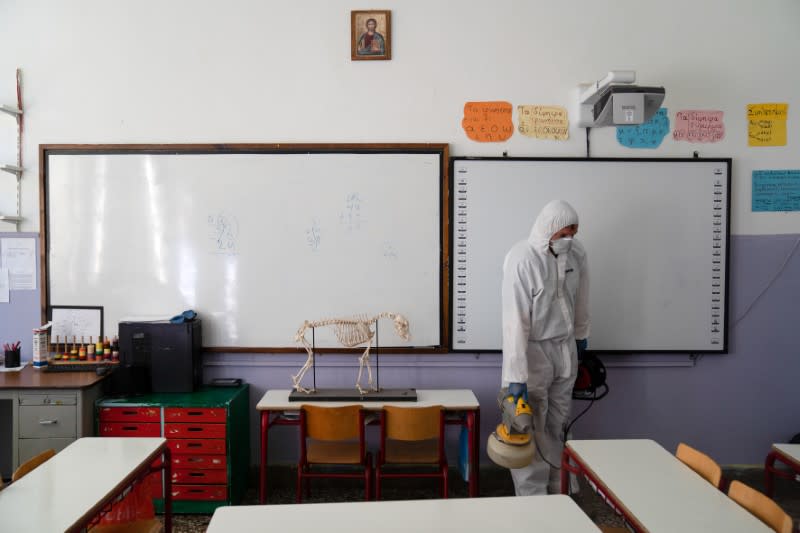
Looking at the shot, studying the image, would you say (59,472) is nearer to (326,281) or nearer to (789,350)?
(326,281)

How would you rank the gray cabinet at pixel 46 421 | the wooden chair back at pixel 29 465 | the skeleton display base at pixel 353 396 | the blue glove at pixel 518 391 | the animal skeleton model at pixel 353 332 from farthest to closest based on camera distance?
the animal skeleton model at pixel 353 332 < the skeleton display base at pixel 353 396 < the gray cabinet at pixel 46 421 < the blue glove at pixel 518 391 < the wooden chair back at pixel 29 465

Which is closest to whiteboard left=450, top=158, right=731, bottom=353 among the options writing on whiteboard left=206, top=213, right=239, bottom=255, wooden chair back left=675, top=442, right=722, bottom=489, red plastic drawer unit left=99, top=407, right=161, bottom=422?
wooden chair back left=675, top=442, right=722, bottom=489

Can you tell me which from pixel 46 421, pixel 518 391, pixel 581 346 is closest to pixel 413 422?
pixel 518 391

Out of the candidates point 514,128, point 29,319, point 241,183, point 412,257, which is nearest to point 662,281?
point 514,128

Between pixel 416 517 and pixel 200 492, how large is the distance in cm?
180

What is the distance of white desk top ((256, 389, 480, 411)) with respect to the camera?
2684 mm

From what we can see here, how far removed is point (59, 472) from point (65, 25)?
290cm

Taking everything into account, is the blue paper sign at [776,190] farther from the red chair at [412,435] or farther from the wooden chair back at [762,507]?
the red chair at [412,435]

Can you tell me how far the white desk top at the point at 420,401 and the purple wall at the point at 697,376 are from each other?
23 centimetres

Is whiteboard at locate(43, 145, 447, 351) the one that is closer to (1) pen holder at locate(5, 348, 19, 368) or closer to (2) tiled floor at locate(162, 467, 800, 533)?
(1) pen holder at locate(5, 348, 19, 368)

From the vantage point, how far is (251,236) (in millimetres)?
3104

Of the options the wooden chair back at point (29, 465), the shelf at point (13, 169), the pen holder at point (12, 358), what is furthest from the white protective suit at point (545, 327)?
the shelf at point (13, 169)

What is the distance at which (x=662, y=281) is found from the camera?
3119mm

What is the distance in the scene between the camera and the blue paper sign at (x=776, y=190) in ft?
10.3
